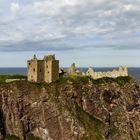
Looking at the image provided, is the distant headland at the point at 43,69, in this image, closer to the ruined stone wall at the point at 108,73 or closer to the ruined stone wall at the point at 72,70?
the ruined stone wall at the point at 72,70

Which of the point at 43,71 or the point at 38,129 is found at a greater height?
the point at 43,71

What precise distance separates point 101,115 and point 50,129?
63.4 ft

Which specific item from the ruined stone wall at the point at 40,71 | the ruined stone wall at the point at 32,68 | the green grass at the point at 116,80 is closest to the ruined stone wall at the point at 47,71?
the ruined stone wall at the point at 40,71

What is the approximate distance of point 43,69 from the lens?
483ft

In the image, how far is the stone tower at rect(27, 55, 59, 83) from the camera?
5753 inches

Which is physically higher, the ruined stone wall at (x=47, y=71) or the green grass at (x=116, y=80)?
the ruined stone wall at (x=47, y=71)

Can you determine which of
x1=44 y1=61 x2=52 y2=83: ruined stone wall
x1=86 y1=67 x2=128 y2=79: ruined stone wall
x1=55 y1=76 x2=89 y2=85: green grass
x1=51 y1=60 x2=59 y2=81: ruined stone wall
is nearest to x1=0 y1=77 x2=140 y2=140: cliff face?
x1=55 y1=76 x2=89 y2=85: green grass

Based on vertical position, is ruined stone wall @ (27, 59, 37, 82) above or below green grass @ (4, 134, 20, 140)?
above

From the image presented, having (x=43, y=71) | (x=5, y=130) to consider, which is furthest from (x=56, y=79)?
(x=5, y=130)

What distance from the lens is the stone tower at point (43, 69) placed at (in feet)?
479

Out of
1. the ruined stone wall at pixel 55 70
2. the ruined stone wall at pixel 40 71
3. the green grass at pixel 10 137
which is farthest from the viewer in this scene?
the ruined stone wall at pixel 55 70

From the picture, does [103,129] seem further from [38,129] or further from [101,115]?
[38,129]

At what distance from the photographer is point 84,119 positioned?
467 feet

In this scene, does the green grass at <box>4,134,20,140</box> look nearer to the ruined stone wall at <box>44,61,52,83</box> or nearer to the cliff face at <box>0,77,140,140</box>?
the cliff face at <box>0,77,140,140</box>
